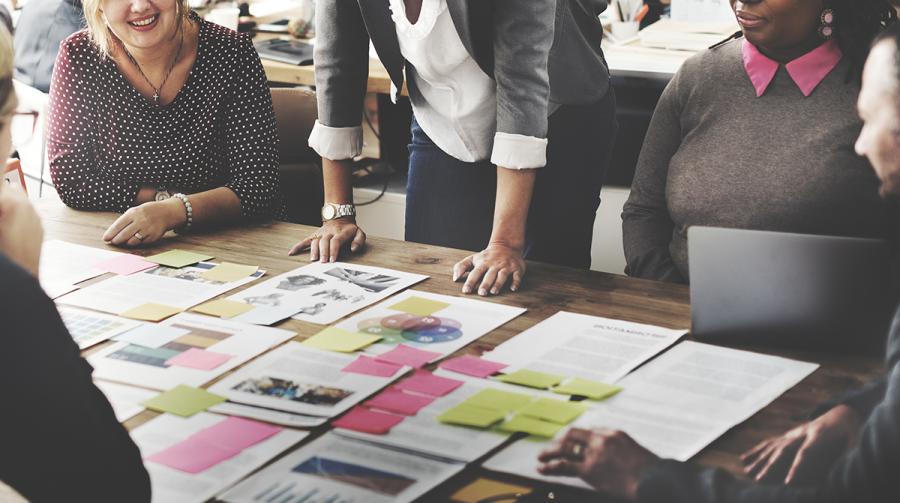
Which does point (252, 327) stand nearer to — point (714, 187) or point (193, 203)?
point (193, 203)

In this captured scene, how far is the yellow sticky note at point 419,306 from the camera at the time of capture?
1.49 m

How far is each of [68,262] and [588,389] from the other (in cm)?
95

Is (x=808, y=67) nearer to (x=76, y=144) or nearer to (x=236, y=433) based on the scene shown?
(x=236, y=433)

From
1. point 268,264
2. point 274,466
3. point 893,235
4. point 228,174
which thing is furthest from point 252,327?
point 893,235

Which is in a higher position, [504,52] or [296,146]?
[504,52]

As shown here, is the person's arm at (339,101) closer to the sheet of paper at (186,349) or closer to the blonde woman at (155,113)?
the blonde woman at (155,113)

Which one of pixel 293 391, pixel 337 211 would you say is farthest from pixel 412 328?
pixel 337 211

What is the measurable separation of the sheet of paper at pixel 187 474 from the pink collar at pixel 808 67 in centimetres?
109

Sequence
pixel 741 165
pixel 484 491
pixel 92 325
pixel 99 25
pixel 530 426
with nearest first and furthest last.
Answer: pixel 484 491, pixel 530 426, pixel 92 325, pixel 741 165, pixel 99 25

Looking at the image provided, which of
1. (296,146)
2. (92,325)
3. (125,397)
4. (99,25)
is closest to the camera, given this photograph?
(125,397)

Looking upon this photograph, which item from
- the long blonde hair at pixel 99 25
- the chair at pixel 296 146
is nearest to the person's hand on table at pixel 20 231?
the long blonde hair at pixel 99 25

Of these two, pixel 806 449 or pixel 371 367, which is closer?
pixel 806 449

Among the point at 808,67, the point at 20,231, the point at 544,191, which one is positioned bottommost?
the point at 544,191

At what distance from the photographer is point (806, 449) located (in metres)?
1.08
